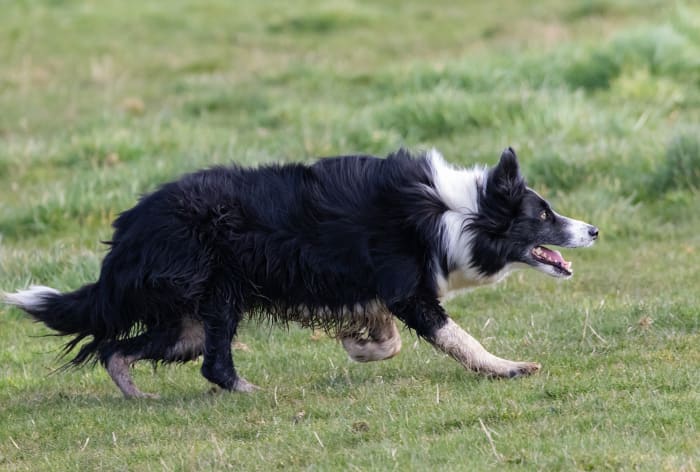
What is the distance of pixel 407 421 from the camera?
5.44 metres

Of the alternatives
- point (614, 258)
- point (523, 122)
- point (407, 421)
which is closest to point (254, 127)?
point (523, 122)

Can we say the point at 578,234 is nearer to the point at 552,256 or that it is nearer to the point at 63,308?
the point at 552,256

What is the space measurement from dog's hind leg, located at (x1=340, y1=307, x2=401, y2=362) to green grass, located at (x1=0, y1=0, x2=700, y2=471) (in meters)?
0.11

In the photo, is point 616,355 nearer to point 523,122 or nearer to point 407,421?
point 407,421

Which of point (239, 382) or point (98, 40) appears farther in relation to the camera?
point (98, 40)

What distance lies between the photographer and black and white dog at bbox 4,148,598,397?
6.18 meters

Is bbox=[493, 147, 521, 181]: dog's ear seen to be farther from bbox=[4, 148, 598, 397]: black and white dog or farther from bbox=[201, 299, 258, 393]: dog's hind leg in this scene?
bbox=[201, 299, 258, 393]: dog's hind leg

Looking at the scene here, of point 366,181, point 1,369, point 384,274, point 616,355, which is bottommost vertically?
point 1,369

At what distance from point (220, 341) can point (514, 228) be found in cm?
168

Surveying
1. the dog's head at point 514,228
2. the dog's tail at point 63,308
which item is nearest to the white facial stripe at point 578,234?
the dog's head at point 514,228

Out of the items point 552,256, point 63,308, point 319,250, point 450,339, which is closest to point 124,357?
point 63,308

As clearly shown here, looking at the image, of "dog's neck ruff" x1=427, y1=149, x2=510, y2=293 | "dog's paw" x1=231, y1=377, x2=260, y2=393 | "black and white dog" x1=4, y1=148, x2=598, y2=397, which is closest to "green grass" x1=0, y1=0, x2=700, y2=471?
"dog's paw" x1=231, y1=377, x2=260, y2=393

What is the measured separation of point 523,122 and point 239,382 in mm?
6476

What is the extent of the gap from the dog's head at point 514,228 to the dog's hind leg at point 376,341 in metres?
0.66
